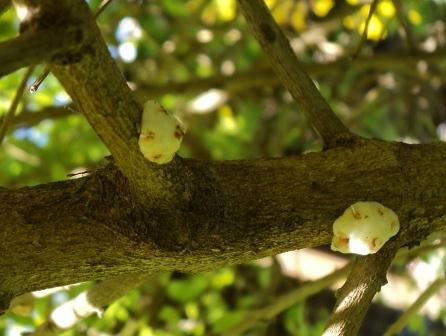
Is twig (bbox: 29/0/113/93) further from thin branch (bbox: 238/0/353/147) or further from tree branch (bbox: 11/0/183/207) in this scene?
thin branch (bbox: 238/0/353/147)

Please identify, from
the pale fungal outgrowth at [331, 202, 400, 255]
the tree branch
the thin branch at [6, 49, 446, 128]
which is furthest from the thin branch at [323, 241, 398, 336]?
the thin branch at [6, 49, 446, 128]

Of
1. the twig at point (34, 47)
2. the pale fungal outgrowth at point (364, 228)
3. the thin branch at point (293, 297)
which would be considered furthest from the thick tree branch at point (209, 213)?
the thin branch at point (293, 297)

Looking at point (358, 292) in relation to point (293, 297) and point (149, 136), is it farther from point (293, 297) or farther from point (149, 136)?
point (293, 297)

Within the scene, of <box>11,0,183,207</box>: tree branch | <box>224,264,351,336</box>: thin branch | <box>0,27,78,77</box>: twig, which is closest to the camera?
<box>0,27,78,77</box>: twig

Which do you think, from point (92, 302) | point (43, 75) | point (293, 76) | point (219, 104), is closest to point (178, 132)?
point (43, 75)

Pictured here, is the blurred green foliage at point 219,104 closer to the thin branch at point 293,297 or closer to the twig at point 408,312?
the thin branch at point 293,297

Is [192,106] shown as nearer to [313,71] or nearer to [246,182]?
[313,71]

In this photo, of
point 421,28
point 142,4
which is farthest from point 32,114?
point 421,28

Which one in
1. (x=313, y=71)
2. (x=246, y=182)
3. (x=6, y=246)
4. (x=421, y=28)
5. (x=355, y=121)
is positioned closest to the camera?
(x=6, y=246)
